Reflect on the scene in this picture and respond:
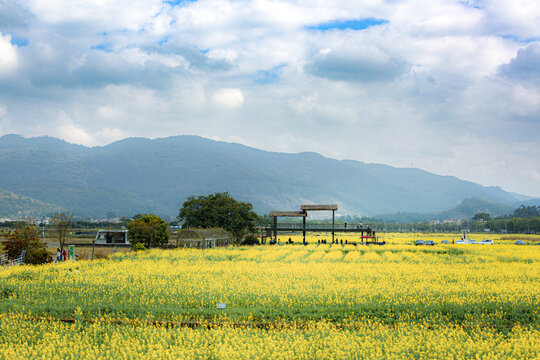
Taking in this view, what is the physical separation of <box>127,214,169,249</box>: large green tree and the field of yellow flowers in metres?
21.5

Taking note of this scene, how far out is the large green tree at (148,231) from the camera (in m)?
53.1

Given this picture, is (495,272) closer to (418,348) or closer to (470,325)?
(470,325)

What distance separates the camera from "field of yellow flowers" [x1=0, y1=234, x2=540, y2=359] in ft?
49.4

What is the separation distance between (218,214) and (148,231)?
1425 cm

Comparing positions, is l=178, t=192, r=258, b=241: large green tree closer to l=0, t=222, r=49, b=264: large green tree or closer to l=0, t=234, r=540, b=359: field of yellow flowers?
l=0, t=222, r=49, b=264: large green tree

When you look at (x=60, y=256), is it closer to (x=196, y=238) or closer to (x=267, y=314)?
(x=196, y=238)

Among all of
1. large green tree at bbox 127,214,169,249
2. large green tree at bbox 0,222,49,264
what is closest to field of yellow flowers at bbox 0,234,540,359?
large green tree at bbox 0,222,49,264

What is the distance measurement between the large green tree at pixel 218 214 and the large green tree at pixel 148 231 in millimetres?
9309

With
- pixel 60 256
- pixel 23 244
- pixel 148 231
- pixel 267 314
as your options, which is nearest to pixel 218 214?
pixel 148 231

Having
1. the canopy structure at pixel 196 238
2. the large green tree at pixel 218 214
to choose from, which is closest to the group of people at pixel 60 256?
the canopy structure at pixel 196 238

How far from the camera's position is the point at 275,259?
41.9 meters

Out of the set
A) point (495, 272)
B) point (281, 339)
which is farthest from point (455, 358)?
point (495, 272)

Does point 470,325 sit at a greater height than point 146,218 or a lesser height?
lesser

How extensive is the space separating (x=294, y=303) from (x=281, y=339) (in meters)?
5.42
